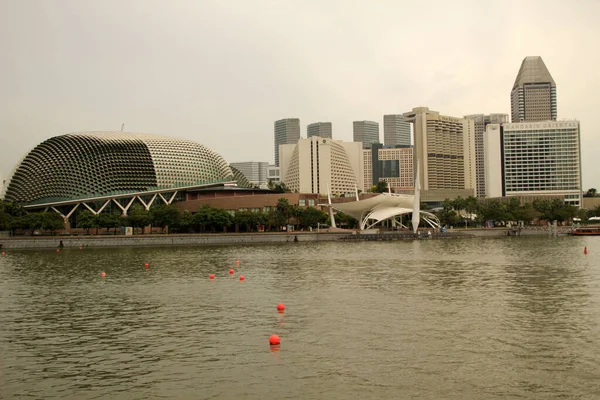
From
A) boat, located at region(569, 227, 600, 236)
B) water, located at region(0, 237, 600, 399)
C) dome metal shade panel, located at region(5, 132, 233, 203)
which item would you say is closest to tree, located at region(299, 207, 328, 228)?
dome metal shade panel, located at region(5, 132, 233, 203)

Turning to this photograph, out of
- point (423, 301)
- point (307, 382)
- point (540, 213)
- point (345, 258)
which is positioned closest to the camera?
point (307, 382)

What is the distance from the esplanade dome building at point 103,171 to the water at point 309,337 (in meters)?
83.0

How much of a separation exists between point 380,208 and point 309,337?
8714 centimetres

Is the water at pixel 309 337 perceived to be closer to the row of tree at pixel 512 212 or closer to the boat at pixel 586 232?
the boat at pixel 586 232

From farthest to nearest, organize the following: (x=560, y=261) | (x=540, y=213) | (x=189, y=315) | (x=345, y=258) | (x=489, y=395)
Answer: (x=540, y=213), (x=345, y=258), (x=560, y=261), (x=189, y=315), (x=489, y=395)

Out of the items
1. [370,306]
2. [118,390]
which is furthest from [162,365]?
[370,306]

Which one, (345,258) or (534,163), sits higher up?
(534,163)

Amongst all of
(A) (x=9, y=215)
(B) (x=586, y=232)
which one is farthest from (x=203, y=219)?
(B) (x=586, y=232)

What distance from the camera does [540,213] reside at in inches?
5064

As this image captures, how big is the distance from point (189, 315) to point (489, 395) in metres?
13.4

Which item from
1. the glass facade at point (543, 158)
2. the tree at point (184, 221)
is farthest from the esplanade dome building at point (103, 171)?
the glass facade at point (543, 158)

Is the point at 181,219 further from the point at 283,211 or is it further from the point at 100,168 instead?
the point at 100,168

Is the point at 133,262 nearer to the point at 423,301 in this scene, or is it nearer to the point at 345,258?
the point at 345,258

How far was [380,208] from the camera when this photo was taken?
105m
